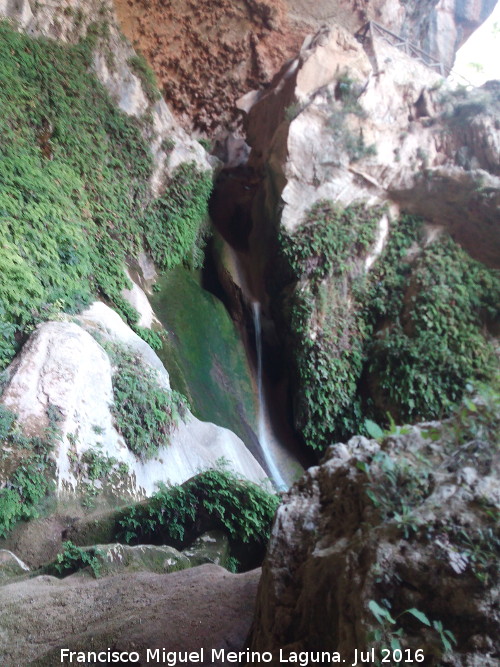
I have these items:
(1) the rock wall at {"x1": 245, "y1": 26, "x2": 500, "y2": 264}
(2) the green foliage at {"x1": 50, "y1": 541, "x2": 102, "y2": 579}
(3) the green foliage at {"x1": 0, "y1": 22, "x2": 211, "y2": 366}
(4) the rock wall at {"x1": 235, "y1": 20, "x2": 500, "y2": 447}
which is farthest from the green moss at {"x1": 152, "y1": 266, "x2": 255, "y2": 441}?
(2) the green foliage at {"x1": 50, "y1": 541, "x2": 102, "y2": 579}

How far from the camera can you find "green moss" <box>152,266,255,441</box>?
10836 millimetres

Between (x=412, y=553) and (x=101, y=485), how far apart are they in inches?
218

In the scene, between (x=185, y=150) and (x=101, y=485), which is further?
(x=185, y=150)

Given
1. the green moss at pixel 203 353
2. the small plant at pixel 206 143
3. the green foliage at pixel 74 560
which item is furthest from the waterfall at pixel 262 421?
the small plant at pixel 206 143

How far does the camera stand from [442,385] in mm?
10297

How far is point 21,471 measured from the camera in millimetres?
6062

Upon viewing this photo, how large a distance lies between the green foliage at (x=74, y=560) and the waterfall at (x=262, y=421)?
18.9 feet

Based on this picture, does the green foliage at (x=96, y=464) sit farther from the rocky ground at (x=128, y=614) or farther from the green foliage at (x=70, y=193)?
the rocky ground at (x=128, y=614)

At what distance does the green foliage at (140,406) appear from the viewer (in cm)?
764

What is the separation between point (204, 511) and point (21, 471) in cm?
236

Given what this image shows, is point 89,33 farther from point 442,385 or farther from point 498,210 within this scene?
point 442,385

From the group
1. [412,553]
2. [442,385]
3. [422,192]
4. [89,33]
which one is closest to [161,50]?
[89,33]

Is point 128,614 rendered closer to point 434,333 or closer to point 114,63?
point 434,333

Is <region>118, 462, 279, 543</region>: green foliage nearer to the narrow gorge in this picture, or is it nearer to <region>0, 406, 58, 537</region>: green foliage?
the narrow gorge
